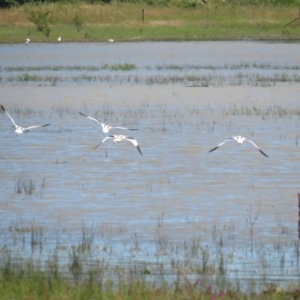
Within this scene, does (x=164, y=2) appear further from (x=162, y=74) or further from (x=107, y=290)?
(x=107, y=290)

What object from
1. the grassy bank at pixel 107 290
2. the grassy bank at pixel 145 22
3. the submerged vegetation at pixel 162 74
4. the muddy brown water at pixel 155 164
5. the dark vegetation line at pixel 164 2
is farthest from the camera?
the dark vegetation line at pixel 164 2

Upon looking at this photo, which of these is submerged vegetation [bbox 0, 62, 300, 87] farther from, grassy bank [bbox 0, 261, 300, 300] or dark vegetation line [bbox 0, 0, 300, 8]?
dark vegetation line [bbox 0, 0, 300, 8]

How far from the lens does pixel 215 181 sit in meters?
12.2

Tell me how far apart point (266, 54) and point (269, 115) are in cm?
1777

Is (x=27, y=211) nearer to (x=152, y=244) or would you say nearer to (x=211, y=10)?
(x=152, y=244)

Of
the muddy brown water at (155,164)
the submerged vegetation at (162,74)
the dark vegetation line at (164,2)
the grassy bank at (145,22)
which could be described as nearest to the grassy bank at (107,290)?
the muddy brown water at (155,164)

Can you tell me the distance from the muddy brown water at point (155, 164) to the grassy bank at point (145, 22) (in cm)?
2173

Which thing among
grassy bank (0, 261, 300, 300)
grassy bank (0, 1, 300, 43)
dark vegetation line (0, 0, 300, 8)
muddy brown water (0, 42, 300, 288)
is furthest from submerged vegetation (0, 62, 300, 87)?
dark vegetation line (0, 0, 300, 8)

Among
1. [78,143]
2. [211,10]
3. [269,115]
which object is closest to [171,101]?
[269,115]

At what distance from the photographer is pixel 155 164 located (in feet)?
44.4

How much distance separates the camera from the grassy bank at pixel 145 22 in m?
47.0

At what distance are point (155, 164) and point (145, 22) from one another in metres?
38.5

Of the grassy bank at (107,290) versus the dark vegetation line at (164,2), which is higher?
the grassy bank at (107,290)

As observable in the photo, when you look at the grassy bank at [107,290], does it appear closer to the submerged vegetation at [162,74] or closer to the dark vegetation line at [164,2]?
the submerged vegetation at [162,74]
